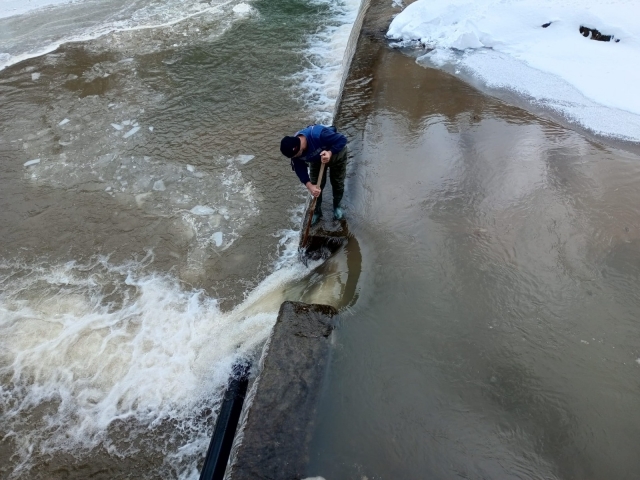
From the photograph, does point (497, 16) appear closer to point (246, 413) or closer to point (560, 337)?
point (560, 337)

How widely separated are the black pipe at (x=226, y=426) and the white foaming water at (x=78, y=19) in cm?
950

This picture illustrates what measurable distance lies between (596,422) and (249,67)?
27.5 ft

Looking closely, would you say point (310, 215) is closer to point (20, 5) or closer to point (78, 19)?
point (78, 19)

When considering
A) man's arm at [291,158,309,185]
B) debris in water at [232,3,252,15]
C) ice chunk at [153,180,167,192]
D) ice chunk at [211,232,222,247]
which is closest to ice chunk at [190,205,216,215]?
ice chunk at [211,232,222,247]

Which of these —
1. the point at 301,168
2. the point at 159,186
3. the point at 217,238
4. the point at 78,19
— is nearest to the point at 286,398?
the point at 301,168

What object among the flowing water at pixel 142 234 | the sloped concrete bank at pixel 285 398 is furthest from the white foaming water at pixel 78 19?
the sloped concrete bank at pixel 285 398

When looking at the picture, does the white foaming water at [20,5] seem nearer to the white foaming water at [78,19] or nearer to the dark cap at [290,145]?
the white foaming water at [78,19]

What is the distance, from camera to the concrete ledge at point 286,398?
290 cm

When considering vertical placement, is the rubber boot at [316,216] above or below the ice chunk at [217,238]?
above

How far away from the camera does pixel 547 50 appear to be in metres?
7.61

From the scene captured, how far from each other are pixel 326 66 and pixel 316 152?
5514 millimetres

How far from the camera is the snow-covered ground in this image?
6.32 m

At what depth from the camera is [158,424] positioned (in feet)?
12.7

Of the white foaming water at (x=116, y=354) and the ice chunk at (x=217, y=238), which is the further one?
the ice chunk at (x=217, y=238)
